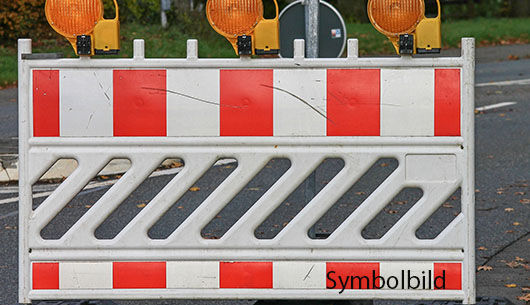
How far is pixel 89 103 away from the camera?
3.63m

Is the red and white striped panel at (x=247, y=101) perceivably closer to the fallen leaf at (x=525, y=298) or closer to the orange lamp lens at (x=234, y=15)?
the orange lamp lens at (x=234, y=15)

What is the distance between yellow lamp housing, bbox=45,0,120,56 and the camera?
140 inches

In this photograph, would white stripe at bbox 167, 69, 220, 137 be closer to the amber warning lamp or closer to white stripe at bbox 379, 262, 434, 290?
the amber warning lamp

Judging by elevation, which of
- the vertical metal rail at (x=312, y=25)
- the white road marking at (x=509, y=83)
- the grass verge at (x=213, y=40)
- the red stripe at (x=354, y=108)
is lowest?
the red stripe at (x=354, y=108)

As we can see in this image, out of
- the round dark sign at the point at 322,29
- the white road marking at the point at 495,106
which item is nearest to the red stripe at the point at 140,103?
the round dark sign at the point at 322,29

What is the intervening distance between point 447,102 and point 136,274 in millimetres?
1206

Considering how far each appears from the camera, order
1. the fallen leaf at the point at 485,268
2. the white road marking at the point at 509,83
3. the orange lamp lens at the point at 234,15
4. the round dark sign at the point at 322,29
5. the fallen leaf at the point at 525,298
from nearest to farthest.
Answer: the orange lamp lens at the point at 234,15 → the fallen leaf at the point at 525,298 → the fallen leaf at the point at 485,268 → the round dark sign at the point at 322,29 → the white road marking at the point at 509,83

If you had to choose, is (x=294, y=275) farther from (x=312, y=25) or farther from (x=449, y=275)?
(x=312, y=25)

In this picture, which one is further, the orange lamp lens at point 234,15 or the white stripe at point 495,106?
the white stripe at point 495,106

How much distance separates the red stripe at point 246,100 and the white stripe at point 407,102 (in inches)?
15.2

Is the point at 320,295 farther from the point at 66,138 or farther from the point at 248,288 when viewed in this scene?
the point at 66,138

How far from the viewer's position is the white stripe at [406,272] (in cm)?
365

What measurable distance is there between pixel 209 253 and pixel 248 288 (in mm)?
180

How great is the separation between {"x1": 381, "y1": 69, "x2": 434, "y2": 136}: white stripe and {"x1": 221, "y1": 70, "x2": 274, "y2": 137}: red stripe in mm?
387
